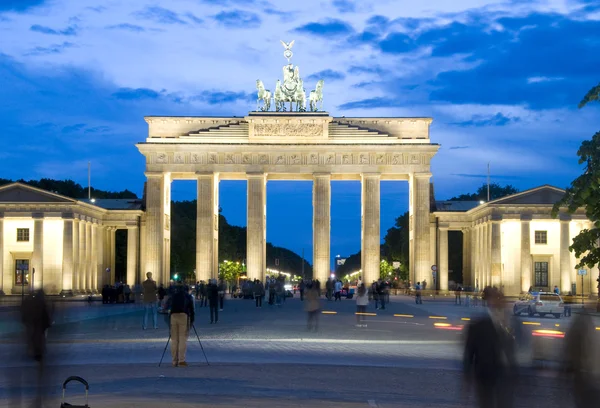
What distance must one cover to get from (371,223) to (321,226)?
16.1ft

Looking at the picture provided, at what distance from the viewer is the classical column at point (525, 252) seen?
87.3 meters

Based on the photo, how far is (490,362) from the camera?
12.8 meters

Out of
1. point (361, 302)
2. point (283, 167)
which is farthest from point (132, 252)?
point (361, 302)

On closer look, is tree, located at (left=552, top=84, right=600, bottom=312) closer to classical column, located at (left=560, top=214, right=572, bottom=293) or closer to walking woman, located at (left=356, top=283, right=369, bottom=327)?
walking woman, located at (left=356, top=283, right=369, bottom=327)

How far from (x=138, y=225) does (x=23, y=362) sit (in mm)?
82575

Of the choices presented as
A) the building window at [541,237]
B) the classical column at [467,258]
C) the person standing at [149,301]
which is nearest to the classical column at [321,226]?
the classical column at [467,258]

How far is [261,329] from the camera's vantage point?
37938 millimetres

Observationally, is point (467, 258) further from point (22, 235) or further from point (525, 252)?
point (22, 235)

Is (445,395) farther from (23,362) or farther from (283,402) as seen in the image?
(23,362)

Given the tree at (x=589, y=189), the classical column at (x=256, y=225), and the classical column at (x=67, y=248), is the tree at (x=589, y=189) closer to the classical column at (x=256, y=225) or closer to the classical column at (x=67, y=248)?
the classical column at (x=67, y=248)

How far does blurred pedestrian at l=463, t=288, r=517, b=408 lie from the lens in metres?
12.6

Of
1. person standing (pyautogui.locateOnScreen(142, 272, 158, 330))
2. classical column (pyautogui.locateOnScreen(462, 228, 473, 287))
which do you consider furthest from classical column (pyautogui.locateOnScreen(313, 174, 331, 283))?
person standing (pyautogui.locateOnScreen(142, 272, 158, 330))

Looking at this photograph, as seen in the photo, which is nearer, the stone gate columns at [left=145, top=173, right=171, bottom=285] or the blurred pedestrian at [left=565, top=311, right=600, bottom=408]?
the blurred pedestrian at [left=565, top=311, right=600, bottom=408]

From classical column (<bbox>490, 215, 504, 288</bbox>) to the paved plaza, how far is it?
50.9m
